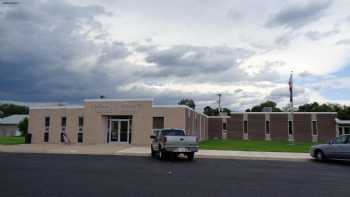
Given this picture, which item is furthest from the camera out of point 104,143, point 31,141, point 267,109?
point 267,109

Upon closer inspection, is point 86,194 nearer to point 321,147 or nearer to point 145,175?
point 145,175

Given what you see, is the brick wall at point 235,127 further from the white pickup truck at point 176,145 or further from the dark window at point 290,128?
the white pickup truck at point 176,145

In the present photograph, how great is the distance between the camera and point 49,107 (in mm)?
31938

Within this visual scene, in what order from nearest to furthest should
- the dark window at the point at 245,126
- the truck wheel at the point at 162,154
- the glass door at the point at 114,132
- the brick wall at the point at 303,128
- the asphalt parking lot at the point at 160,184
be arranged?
the asphalt parking lot at the point at 160,184
the truck wheel at the point at 162,154
the glass door at the point at 114,132
the brick wall at the point at 303,128
the dark window at the point at 245,126

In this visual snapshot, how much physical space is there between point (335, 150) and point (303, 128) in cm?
3161

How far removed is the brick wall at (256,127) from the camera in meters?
47.8

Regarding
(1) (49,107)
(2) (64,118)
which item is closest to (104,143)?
(2) (64,118)

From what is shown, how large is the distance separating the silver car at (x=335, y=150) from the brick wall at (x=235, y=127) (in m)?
30.6

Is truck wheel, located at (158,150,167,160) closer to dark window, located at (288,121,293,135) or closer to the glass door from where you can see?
the glass door

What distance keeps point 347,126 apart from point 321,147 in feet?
122

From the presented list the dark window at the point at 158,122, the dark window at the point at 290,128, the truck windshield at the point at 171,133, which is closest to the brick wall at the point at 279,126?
the dark window at the point at 290,128

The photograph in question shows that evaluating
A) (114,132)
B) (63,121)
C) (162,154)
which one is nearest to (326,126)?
(114,132)

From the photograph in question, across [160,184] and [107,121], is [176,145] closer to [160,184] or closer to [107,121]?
[160,184]

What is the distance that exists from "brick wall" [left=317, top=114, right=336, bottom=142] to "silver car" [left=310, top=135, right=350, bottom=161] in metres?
31.3
